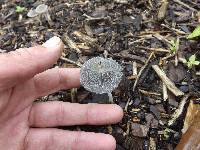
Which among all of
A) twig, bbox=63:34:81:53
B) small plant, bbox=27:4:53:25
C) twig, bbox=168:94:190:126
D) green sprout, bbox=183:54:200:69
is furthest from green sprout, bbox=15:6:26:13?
twig, bbox=168:94:190:126

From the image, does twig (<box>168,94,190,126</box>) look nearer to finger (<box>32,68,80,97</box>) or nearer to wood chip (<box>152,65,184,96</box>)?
wood chip (<box>152,65,184,96</box>)

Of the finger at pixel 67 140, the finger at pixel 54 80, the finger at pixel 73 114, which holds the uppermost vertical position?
the finger at pixel 54 80

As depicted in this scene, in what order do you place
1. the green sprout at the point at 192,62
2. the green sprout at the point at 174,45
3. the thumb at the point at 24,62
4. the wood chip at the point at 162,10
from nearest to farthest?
the thumb at the point at 24,62, the green sprout at the point at 192,62, the green sprout at the point at 174,45, the wood chip at the point at 162,10

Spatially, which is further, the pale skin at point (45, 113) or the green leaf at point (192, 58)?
the green leaf at point (192, 58)

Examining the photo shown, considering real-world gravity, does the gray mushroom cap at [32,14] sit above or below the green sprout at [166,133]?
above

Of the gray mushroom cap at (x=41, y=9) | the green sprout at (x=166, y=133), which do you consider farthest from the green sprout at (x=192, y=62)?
the gray mushroom cap at (x=41, y=9)

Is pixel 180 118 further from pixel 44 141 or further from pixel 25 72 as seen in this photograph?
pixel 25 72

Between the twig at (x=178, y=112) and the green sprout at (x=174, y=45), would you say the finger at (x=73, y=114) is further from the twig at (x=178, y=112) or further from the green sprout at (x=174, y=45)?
the green sprout at (x=174, y=45)
